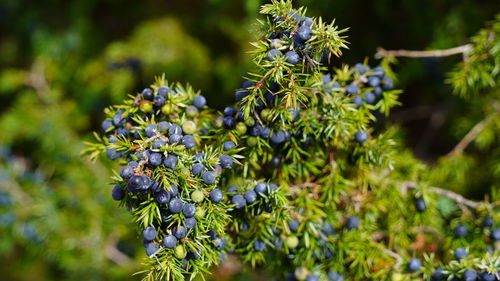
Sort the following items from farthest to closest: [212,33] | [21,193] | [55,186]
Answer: [212,33]
[55,186]
[21,193]

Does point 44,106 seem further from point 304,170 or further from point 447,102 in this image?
point 447,102

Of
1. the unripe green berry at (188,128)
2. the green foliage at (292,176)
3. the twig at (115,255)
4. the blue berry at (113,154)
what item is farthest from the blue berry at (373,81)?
the twig at (115,255)

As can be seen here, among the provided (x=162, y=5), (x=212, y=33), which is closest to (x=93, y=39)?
(x=162, y=5)

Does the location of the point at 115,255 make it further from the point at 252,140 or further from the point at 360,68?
the point at 360,68

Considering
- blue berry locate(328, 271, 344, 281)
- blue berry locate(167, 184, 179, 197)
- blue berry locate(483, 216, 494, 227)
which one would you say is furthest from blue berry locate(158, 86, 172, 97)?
blue berry locate(483, 216, 494, 227)

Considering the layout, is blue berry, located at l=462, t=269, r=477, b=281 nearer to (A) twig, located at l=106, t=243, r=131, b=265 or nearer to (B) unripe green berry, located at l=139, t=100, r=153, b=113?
(B) unripe green berry, located at l=139, t=100, r=153, b=113

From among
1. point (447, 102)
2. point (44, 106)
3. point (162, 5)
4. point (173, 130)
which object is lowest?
point (173, 130)
